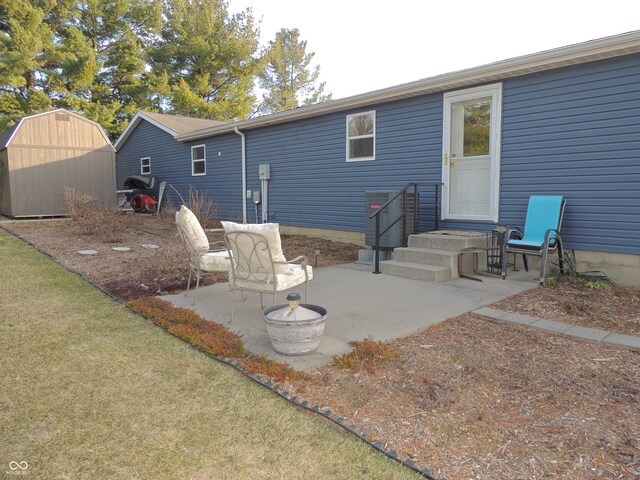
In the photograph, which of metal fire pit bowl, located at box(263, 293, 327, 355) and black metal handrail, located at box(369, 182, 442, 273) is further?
black metal handrail, located at box(369, 182, 442, 273)

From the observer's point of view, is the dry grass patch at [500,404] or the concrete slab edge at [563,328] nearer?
the dry grass patch at [500,404]

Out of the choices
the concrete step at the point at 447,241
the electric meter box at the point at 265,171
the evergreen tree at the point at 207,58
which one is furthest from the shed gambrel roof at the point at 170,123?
the concrete step at the point at 447,241

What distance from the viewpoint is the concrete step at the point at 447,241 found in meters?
6.17

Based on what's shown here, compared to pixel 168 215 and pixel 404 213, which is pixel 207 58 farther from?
pixel 404 213

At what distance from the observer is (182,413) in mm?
2523

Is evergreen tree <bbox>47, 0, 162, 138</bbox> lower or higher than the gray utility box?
higher

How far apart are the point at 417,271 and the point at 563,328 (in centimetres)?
226

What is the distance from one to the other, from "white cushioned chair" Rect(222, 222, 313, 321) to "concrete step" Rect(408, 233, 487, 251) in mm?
2853

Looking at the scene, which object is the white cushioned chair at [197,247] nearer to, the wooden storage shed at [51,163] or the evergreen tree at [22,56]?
the wooden storage shed at [51,163]

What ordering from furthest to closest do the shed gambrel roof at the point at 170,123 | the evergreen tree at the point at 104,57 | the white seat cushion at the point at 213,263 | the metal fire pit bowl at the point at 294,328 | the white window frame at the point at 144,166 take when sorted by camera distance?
1. the evergreen tree at the point at 104,57
2. the white window frame at the point at 144,166
3. the shed gambrel roof at the point at 170,123
4. the white seat cushion at the point at 213,263
5. the metal fire pit bowl at the point at 294,328

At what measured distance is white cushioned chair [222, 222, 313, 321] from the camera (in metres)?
3.82

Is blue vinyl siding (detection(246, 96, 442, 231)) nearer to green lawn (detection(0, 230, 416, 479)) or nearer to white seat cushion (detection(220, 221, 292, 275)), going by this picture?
white seat cushion (detection(220, 221, 292, 275))

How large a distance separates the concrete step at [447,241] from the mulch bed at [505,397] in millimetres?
1679

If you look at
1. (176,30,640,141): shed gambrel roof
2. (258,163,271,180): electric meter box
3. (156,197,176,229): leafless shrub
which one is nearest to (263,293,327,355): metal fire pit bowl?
(176,30,640,141): shed gambrel roof
